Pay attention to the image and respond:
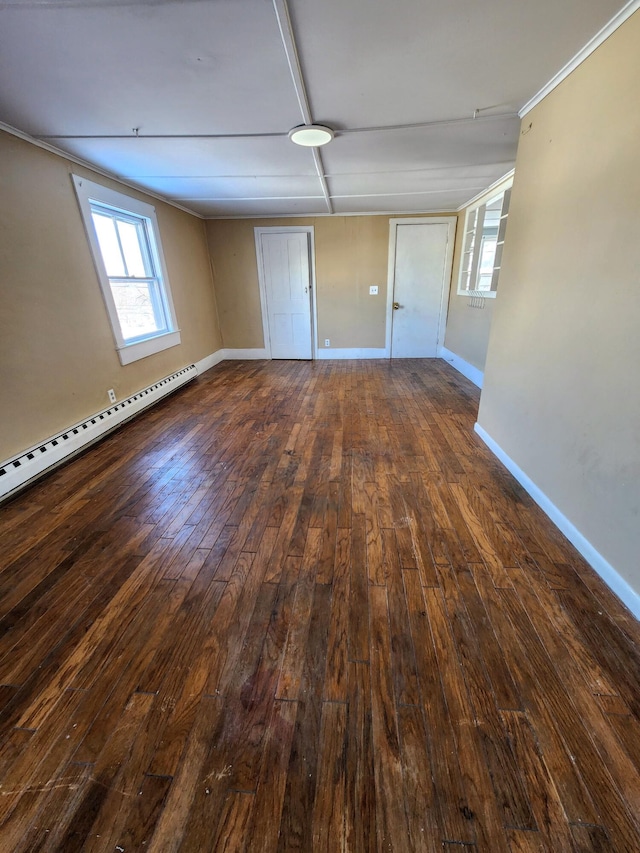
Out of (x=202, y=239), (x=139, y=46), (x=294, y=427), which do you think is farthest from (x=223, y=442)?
(x=202, y=239)

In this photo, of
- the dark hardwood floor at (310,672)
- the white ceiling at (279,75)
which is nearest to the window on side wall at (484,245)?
the white ceiling at (279,75)

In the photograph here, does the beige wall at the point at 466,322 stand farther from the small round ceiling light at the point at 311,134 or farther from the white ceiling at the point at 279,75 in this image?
the small round ceiling light at the point at 311,134

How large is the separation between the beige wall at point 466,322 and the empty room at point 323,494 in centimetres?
120

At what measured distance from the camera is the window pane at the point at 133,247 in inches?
147

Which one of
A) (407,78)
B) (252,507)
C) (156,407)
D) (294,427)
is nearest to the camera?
(407,78)

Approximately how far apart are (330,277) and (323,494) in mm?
4460

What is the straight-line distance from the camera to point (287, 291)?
5.78m

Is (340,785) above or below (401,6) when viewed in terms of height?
below

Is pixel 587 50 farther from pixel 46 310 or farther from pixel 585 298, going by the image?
pixel 46 310

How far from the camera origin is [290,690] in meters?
1.20

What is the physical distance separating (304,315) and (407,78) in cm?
415

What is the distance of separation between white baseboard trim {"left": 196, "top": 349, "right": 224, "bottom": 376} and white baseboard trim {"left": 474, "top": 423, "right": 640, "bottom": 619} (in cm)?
439

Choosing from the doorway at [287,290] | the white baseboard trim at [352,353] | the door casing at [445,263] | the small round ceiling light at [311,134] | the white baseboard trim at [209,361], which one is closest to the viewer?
the small round ceiling light at [311,134]

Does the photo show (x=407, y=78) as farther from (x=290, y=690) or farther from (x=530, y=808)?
(x=530, y=808)
